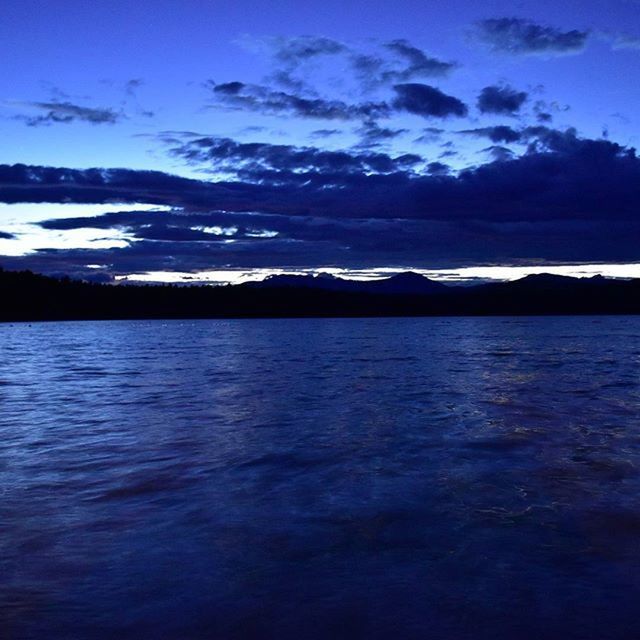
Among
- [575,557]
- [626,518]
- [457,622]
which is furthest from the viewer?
[626,518]

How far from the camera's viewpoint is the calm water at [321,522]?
6.36m

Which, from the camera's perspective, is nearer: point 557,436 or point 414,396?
point 557,436

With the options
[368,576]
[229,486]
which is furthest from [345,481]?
[368,576]

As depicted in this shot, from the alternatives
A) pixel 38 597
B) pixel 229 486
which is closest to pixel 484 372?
pixel 229 486

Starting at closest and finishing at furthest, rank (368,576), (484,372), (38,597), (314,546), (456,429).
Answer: (38,597), (368,576), (314,546), (456,429), (484,372)

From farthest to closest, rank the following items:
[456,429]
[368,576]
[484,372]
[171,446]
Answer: [484,372], [456,429], [171,446], [368,576]

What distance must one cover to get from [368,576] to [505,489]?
4.65 m

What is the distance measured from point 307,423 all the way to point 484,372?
19076mm

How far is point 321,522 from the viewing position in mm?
9391

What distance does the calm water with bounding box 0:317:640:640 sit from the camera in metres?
6.36

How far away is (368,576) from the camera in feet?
24.0

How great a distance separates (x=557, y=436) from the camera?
Answer: 16.3 meters

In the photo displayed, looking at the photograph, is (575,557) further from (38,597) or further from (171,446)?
(171,446)

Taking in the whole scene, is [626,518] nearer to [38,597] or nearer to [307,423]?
[38,597]
